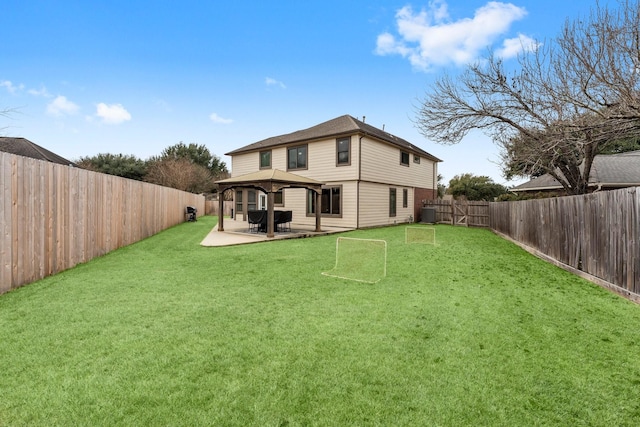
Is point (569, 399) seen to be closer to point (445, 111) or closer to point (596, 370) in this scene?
point (596, 370)

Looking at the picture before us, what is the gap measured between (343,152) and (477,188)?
25057 millimetres

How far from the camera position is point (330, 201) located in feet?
55.9

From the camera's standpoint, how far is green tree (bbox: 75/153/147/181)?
1480 inches

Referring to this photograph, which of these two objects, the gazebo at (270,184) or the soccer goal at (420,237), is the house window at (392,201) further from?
the gazebo at (270,184)

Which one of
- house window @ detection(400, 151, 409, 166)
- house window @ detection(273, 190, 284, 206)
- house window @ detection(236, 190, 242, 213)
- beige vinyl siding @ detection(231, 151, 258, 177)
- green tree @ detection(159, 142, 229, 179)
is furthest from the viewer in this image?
green tree @ detection(159, 142, 229, 179)

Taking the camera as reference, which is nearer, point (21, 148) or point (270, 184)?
point (270, 184)

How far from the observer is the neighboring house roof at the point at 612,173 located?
770 inches

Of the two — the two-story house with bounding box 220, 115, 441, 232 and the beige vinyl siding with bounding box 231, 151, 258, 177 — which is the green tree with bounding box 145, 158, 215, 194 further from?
the two-story house with bounding box 220, 115, 441, 232

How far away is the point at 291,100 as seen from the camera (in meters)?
20.4

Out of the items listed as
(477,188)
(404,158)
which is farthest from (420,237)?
(477,188)

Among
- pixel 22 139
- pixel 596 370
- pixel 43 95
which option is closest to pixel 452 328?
pixel 596 370

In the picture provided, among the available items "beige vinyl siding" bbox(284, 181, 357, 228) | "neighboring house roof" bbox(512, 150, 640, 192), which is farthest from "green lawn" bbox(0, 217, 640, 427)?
"neighboring house roof" bbox(512, 150, 640, 192)

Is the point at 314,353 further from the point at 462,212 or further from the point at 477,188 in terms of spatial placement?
the point at 477,188

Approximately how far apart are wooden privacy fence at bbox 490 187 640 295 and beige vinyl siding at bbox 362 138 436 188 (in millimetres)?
8346
